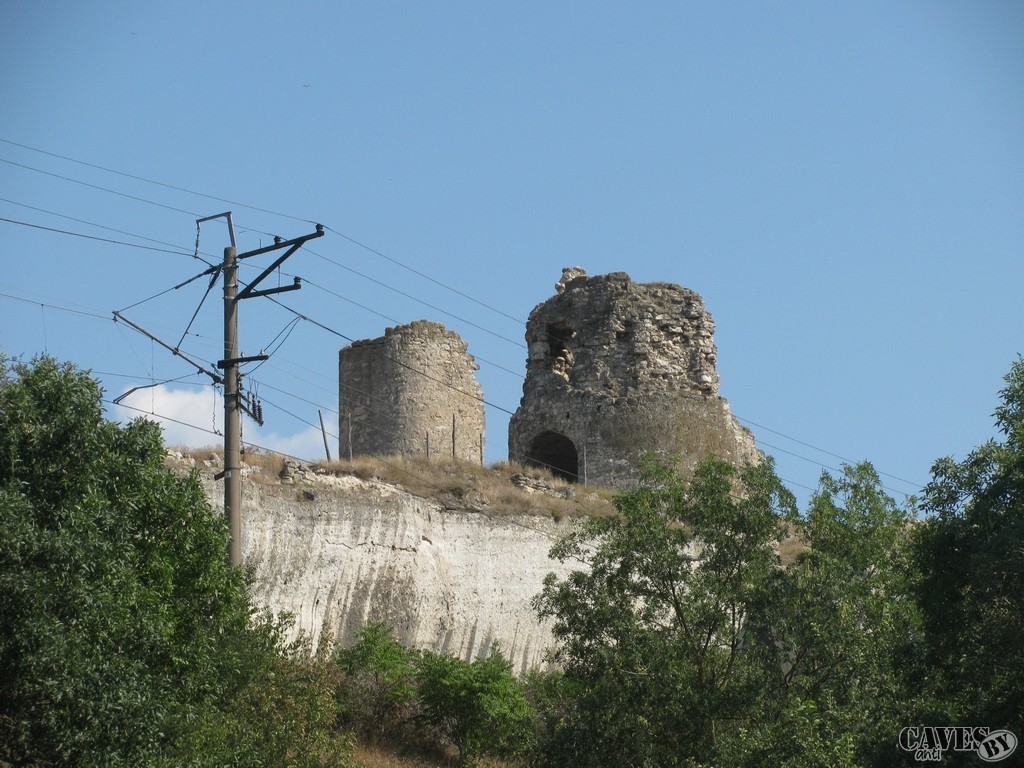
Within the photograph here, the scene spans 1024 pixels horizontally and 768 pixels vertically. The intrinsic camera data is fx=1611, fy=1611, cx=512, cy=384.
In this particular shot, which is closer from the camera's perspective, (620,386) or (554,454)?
(620,386)

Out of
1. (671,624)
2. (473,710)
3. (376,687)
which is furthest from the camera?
(376,687)

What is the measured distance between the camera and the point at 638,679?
1972 cm

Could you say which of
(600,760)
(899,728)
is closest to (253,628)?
(600,760)

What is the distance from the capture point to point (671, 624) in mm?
20312

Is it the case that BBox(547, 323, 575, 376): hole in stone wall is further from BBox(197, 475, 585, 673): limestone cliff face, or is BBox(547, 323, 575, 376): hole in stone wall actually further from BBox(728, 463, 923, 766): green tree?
BBox(728, 463, 923, 766): green tree

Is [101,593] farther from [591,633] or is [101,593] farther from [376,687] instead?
[376,687]

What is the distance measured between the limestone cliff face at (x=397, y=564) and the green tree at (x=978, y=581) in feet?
33.1

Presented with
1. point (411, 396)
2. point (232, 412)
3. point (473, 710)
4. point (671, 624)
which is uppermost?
point (411, 396)

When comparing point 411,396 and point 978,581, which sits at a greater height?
point 411,396

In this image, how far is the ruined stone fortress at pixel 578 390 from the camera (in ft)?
112

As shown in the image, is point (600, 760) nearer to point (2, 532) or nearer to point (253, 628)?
point (253, 628)

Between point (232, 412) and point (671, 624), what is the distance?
6.13 meters

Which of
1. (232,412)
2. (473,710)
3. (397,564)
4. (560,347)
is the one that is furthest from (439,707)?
(560,347)

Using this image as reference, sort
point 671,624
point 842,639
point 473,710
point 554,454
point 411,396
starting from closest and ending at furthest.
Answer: point 842,639, point 671,624, point 473,710, point 411,396, point 554,454
